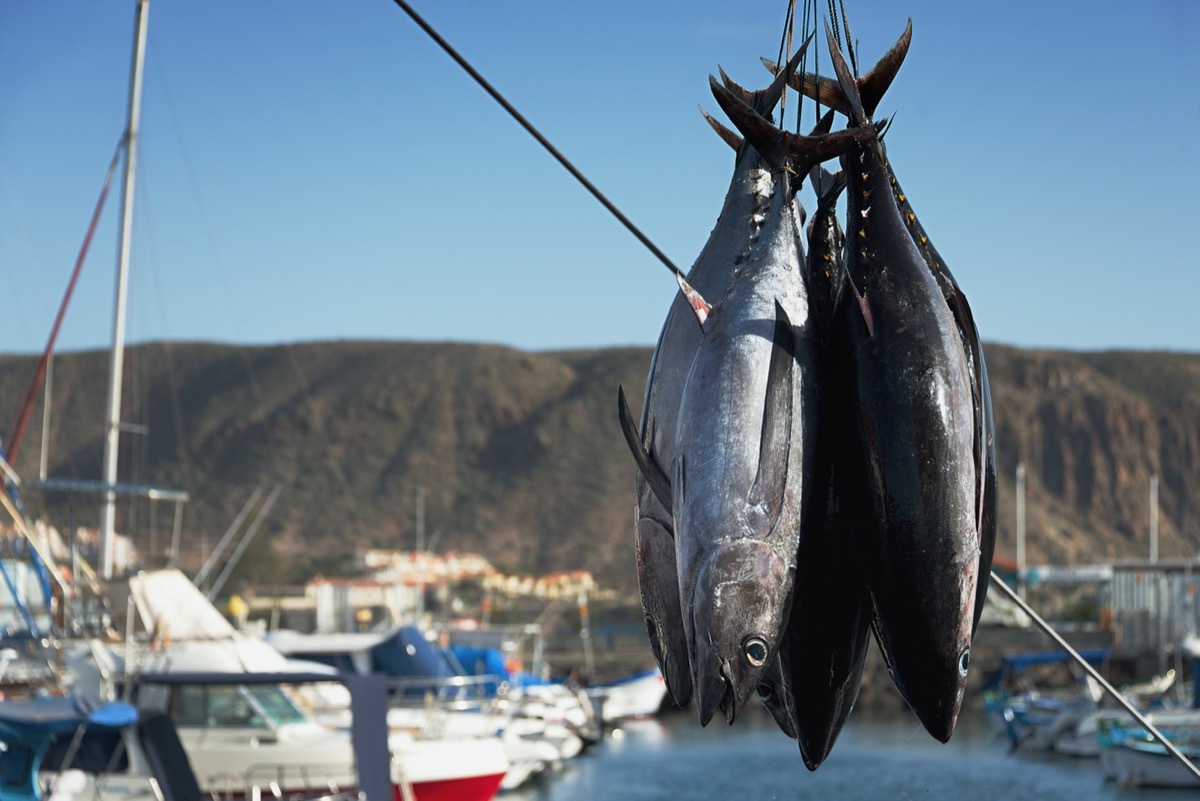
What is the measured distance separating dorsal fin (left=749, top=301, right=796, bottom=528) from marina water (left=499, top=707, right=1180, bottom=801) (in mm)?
20781

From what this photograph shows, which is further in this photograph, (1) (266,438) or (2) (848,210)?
(1) (266,438)

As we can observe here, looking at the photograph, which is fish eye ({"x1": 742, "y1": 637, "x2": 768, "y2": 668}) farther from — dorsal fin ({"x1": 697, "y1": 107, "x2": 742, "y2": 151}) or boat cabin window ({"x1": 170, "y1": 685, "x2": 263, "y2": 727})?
boat cabin window ({"x1": 170, "y1": 685, "x2": 263, "y2": 727})

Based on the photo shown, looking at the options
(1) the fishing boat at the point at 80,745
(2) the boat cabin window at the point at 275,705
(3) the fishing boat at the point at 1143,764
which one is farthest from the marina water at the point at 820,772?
(1) the fishing boat at the point at 80,745

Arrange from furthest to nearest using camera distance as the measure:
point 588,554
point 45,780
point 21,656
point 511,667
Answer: point 588,554 → point 511,667 → point 21,656 → point 45,780

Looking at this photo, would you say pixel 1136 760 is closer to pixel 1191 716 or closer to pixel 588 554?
pixel 1191 716

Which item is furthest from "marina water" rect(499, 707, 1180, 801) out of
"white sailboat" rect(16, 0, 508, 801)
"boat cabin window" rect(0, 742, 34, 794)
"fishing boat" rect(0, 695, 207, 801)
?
"boat cabin window" rect(0, 742, 34, 794)

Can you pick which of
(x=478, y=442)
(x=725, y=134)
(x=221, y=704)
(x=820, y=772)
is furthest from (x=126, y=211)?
(x=478, y=442)

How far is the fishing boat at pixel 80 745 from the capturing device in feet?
49.9

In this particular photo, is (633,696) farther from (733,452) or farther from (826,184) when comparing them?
(733,452)

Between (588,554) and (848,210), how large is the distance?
104424 millimetres

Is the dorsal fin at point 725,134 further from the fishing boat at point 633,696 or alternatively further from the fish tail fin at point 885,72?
the fishing boat at point 633,696

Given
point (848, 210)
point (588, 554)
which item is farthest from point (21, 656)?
point (588, 554)

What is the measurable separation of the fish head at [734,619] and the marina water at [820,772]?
20.9 m

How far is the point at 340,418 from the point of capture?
131 metres
